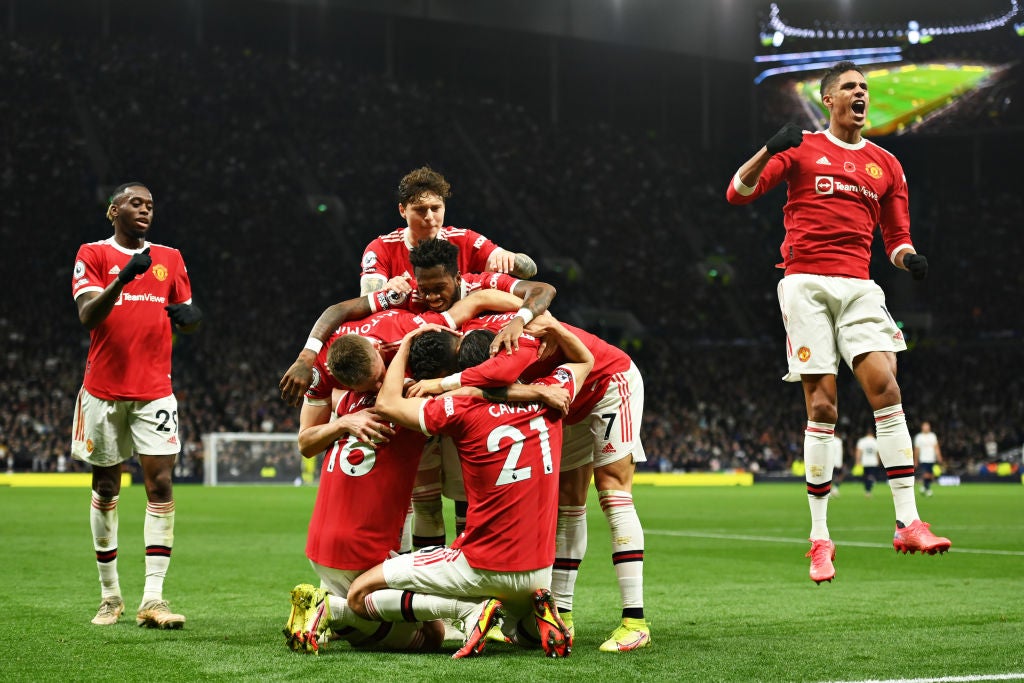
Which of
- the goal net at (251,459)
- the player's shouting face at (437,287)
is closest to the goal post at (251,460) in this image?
the goal net at (251,459)

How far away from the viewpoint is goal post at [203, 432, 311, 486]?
30812 mm

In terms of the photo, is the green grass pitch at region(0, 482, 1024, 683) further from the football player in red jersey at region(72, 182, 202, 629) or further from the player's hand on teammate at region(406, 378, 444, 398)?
the player's hand on teammate at region(406, 378, 444, 398)

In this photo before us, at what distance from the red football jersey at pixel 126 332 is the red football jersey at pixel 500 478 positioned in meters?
2.49

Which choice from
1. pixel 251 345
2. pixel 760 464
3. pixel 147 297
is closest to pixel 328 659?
pixel 147 297

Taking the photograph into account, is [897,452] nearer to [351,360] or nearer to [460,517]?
[460,517]

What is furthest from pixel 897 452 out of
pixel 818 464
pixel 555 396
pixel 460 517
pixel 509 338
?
pixel 460 517

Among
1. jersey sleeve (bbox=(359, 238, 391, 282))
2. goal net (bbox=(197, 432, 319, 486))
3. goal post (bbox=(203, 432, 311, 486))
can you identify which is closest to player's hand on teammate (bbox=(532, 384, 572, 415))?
jersey sleeve (bbox=(359, 238, 391, 282))

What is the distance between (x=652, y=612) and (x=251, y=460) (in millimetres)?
24939

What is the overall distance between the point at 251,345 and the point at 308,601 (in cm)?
3044

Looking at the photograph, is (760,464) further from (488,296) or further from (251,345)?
(488,296)

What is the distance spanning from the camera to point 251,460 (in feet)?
103

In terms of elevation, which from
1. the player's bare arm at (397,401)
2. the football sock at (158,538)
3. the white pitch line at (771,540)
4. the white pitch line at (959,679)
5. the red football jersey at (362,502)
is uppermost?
the player's bare arm at (397,401)

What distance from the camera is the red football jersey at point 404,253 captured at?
7230mm

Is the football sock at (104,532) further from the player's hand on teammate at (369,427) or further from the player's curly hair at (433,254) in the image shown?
the player's curly hair at (433,254)
